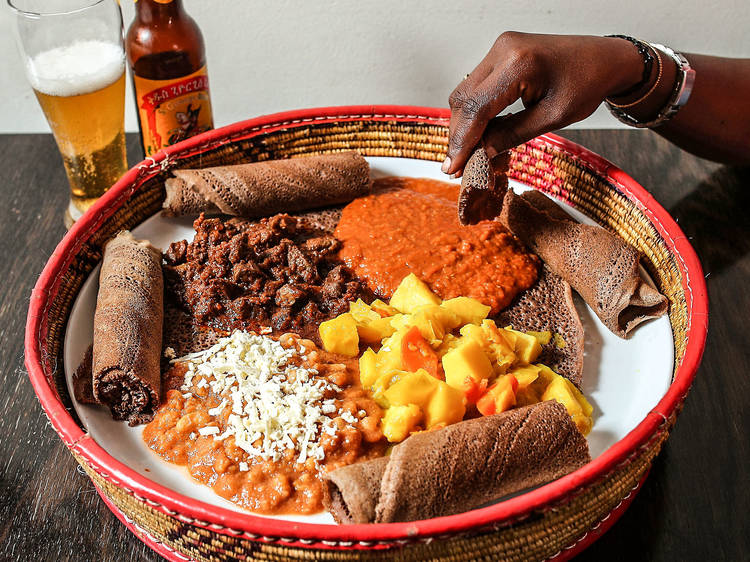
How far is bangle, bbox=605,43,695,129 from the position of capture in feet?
9.30

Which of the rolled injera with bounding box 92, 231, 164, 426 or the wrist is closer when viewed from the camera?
the rolled injera with bounding box 92, 231, 164, 426

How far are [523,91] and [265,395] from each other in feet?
3.89

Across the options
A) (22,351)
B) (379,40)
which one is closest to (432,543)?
(22,351)

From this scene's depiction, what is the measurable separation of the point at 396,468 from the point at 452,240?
1174 mm

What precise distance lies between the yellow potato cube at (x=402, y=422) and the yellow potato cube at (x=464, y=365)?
144mm

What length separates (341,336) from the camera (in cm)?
237

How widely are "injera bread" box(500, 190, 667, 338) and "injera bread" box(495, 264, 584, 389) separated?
53 millimetres

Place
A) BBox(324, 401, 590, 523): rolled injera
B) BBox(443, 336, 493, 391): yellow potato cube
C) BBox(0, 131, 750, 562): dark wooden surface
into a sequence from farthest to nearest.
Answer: BBox(443, 336, 493, 391): yellow potato cube, BBox(0, 131, 750, 562): dark wooden surface, BBox(324, 401, 590, 523): rolled injera

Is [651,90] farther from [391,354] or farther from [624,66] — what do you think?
[391,354]

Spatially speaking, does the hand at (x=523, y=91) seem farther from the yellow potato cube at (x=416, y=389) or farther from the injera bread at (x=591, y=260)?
the yellow potato cube at (x=416, y=389)

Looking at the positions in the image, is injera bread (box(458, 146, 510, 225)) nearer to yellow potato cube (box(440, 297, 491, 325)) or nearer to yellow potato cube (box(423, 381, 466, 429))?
yellow potato cube (box(440, 297, 491, 325))

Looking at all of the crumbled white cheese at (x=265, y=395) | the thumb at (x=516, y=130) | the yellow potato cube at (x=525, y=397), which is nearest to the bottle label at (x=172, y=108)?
the crumbled white cheese at (x=265, y=395)

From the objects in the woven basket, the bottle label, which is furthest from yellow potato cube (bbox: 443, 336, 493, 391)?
the bottle label

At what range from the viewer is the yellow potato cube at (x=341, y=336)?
7.77 ft
